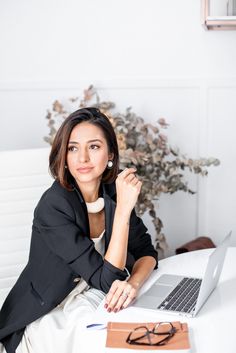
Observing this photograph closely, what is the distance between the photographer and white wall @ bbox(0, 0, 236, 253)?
2.78 meters

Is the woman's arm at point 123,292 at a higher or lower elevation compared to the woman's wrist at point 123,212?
lower

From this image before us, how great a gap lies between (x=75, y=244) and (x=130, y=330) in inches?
14.8

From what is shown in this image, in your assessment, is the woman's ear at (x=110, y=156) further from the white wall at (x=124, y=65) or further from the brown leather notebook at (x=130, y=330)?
the white wall at (x=124, y=65)

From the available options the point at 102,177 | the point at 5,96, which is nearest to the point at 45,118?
the point at 5,96

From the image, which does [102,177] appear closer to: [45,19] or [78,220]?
[78,220]

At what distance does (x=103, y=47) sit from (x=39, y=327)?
1.71m

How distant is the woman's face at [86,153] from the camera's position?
1600mm

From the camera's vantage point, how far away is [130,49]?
281cm

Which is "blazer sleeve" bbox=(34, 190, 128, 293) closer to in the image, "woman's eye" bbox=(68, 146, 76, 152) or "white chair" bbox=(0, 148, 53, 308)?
"woman's eye" bbox=(68, 146, 76, 152)

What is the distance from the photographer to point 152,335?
3.95 feet

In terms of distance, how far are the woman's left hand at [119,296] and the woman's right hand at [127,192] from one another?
8.8 inches

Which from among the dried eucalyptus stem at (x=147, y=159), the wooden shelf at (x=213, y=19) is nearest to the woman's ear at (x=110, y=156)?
the dried eucalyptus stem at (x=147, y=159)

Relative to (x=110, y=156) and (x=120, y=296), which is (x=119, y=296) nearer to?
(x=120, y=296)

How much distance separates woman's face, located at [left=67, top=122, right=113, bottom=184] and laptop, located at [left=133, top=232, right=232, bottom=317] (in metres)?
0.39
